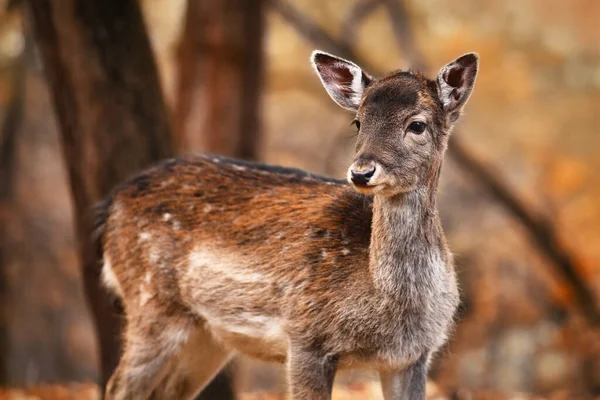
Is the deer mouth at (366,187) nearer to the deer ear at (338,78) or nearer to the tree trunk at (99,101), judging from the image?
the deer ear at (338,78)

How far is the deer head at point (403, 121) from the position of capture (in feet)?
17.4

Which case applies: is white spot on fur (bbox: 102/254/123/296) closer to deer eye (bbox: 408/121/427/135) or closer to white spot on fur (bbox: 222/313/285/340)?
white spot on fur (bbox: 222/313/285/340)

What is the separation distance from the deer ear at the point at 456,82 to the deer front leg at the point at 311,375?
1.56m

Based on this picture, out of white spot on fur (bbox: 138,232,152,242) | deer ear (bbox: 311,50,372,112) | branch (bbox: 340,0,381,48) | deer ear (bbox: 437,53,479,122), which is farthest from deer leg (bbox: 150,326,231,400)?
branch (bbox: 340,0,381,48)

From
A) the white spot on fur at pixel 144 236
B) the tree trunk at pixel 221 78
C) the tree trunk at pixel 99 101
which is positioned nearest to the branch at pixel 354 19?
the tree trunk at pixel 221 78

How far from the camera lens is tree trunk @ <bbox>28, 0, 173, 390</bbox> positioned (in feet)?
25.9

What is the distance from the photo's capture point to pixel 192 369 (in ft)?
22.8

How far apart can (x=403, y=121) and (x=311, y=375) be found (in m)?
1.54

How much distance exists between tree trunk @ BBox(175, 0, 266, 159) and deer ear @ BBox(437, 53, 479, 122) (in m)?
6.17

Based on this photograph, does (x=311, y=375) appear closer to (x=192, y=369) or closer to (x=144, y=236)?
(x=192, y=369)

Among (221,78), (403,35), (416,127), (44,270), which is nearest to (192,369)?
(416,127)

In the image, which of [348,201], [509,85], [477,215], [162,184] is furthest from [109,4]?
[509,85]

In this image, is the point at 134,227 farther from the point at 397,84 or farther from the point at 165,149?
the point at 397,84

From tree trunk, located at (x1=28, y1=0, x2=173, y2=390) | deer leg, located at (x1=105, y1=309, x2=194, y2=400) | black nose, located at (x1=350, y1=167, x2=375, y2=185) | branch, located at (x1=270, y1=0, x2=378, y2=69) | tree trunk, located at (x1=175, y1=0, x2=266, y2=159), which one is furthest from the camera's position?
branch, located at (x1=270, y1=0, x2=378, y2=69)
